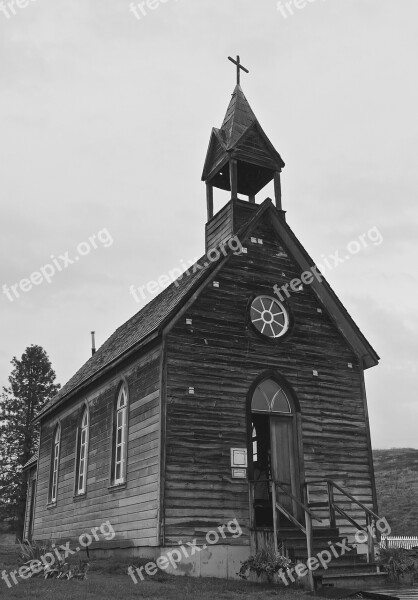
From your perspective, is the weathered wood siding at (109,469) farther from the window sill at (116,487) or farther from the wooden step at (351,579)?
the wooden step at (351,579)

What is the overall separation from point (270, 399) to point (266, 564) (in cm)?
473

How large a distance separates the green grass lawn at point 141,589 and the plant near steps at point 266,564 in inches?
12.4

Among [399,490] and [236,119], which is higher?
[236,119]

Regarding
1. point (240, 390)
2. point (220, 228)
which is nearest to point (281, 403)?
point (240, 390)

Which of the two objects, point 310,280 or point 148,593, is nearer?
point 148,593

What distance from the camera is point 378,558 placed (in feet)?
47.2

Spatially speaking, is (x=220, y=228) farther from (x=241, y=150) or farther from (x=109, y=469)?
(x=109, y=469)

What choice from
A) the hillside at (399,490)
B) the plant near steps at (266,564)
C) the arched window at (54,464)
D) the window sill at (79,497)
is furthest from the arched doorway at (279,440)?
the hillside at (399,490)

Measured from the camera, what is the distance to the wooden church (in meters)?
14.9

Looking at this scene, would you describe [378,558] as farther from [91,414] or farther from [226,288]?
[91,414]

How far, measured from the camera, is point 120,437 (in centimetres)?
1794

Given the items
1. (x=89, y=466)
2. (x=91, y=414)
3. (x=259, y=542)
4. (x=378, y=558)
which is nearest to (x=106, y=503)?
(x=89, y=466)

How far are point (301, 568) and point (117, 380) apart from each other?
7.80 meters

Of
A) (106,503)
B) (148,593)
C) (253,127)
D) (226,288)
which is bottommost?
(148,593)
